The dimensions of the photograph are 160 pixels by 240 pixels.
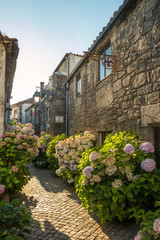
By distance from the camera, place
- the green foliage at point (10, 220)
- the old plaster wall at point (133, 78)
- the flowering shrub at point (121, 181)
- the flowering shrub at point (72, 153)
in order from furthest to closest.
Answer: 1. the flowering shrub at point (72, 153)
2. the old plaster wall at point (133, 78)
3. the flowering shrub at point (121, 181)
4. the green foliage at point (10, 220)

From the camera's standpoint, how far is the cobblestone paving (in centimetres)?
278

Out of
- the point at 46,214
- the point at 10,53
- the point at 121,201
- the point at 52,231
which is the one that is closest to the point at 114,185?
the point at 121,201

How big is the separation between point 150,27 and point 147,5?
505 millimetres

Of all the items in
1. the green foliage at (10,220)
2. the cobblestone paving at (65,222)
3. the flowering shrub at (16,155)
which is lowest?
the cobblestone paving at (65,222)

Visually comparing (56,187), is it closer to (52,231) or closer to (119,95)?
(52,231)

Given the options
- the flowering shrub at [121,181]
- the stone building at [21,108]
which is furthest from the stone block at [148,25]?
the stone building at [21,108]

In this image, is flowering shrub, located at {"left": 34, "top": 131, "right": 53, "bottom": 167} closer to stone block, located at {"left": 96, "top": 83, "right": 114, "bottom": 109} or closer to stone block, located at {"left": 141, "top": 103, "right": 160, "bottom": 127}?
stone block, located at {"left": 96, "top": 83, "right": 114, "bottom": 109}

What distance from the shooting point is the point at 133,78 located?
422cm

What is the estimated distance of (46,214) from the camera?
3.54 m

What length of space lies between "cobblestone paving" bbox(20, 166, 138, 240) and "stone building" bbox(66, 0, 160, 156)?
1.73 meters

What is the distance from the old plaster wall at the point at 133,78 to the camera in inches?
141

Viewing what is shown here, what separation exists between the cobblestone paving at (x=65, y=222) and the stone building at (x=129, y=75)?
1.73 m

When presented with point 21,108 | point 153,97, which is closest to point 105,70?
point 153,97

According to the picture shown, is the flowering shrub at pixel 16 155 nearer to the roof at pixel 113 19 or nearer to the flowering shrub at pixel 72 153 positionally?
the flowering shrub at pixel 72 153
